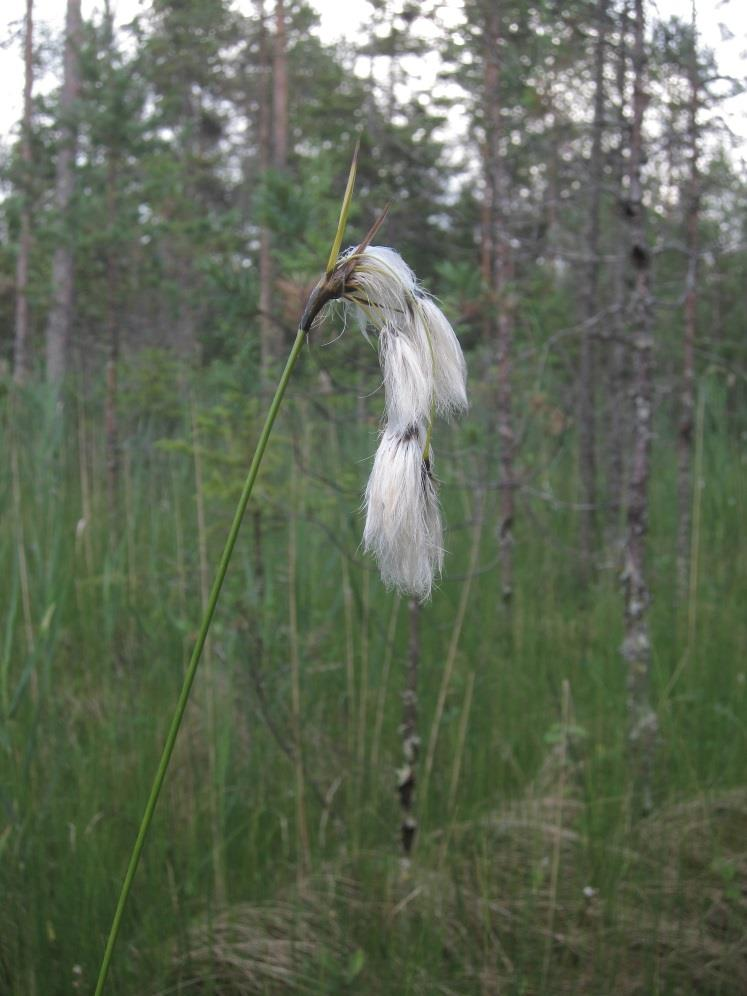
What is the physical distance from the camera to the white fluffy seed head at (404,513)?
98cm

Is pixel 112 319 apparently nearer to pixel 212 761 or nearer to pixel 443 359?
pixel 212 761

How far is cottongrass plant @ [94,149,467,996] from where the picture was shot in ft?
3.20

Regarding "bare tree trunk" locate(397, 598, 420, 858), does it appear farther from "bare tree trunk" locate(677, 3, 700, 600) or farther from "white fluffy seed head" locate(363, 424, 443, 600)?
"bare tree trunk" locate(677, 3, 700, 600)

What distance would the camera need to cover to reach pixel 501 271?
182 inches

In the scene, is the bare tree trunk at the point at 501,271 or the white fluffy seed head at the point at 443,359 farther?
the bare tree trunk at the point at 501,271

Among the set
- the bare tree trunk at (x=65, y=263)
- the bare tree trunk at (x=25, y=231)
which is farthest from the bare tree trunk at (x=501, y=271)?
the bare tree trunk at (x=25, y=231)

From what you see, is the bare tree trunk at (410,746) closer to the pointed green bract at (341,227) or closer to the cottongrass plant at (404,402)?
the cottongrass plant at (404,402)

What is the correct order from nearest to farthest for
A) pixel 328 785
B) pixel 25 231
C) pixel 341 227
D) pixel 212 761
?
pixel 341 227 → pixel 212 761 → pixel 328 785 → pixel 25 231

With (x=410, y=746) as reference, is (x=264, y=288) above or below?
A: above

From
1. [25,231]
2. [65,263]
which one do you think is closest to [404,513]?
[65,263]

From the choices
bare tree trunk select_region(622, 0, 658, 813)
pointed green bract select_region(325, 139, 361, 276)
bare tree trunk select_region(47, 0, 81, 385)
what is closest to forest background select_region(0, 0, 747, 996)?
bare tree trunk select_region(622, 0, 658, 813)

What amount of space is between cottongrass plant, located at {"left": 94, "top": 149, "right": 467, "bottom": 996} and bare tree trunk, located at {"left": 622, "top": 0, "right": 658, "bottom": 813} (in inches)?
84.2

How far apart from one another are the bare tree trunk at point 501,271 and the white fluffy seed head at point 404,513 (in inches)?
131

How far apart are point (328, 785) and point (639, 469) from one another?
1.40 meters
